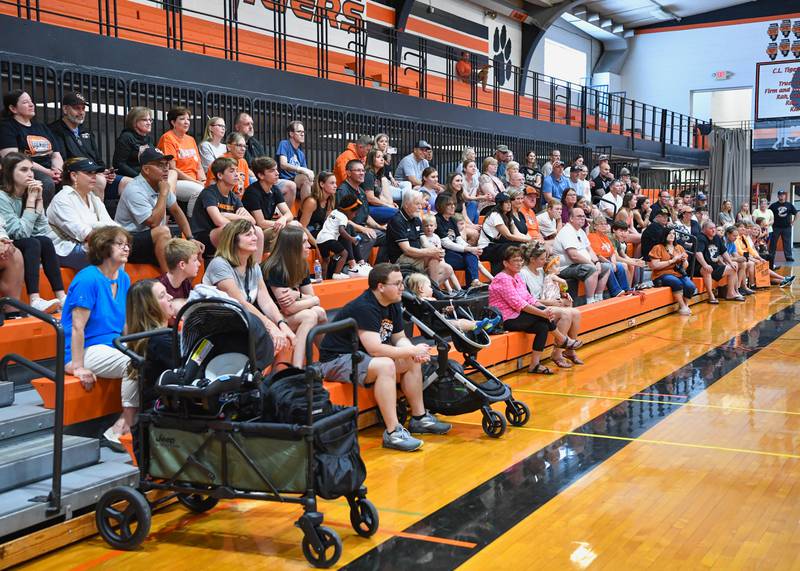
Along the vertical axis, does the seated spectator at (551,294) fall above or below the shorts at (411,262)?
below

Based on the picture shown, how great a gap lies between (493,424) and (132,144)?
3.70 m

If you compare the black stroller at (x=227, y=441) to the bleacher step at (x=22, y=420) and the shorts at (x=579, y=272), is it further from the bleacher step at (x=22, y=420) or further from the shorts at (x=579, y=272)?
the shorts at (x=579, y=272)

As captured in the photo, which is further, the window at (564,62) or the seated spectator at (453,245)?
the window at (564,62)

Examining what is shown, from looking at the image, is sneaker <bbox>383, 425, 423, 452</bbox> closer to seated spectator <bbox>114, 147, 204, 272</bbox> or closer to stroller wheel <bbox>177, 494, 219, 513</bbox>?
stroller wheel <bbox>177, 494, 219, 513</bbox>

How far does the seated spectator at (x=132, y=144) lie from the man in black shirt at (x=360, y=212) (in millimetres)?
2265

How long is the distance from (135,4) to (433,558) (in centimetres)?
956

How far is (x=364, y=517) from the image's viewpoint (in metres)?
4.03

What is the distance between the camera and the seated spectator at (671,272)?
12328mm

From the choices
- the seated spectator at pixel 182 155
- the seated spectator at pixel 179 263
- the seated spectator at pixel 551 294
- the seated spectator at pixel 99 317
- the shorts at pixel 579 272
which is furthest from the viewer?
the shorts at pixel 579 272

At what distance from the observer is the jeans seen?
12.4 meters

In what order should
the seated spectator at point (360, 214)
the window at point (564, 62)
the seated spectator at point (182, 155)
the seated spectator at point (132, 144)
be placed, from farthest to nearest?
the window at point (564, 62) → the seated spectator at point (360, 214) → the seated spectator at point (182, 155) → the seated spectator at point (132, 144)

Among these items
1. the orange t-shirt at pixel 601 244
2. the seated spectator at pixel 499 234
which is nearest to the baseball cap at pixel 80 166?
the seated spectator at pixel 499 234

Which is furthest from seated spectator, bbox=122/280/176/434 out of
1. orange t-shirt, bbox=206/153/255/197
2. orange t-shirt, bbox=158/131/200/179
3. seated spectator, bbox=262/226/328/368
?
orange t-shirt, bbox=206/153/255/197

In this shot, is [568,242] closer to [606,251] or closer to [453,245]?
[606,251]
